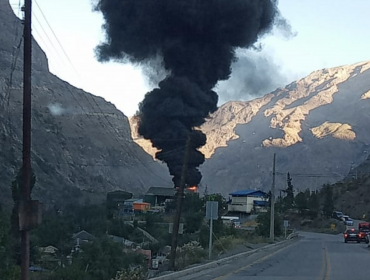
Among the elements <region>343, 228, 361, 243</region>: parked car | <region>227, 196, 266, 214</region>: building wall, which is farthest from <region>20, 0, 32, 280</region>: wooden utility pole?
<region>227, 196, 266, 214</region>: building wall

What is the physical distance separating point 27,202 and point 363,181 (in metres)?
96.6

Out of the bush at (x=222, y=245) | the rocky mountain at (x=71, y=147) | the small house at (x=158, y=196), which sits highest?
the rocky mountain at (x=71, y=147)

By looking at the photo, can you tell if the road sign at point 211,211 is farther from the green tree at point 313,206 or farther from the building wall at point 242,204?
the building wall at point 242,204

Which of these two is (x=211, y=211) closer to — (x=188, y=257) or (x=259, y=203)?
(x=188, y=257)

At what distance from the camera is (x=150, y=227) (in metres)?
53.4

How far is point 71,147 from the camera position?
96.2m

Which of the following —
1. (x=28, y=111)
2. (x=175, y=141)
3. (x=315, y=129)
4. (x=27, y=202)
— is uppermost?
(x=315, y=129)

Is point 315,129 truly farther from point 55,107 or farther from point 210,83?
point 210,83

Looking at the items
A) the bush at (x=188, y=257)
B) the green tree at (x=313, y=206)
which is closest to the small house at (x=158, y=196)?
the green tree at (x=313, y=206)

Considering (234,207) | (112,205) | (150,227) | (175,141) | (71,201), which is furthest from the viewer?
(234,207)

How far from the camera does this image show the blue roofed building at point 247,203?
3472 inches

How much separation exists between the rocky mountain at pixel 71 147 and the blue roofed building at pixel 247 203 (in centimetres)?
1017

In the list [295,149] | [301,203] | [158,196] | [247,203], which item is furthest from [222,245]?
[295,149]

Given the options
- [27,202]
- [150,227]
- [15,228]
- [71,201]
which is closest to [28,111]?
[27,202]
